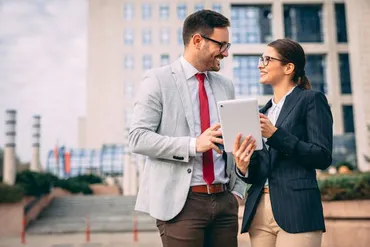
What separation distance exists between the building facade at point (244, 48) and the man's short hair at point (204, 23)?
82.9ft

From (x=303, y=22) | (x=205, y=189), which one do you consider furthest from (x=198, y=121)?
(x=303, y=22)

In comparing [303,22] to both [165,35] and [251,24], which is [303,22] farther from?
[165,35]

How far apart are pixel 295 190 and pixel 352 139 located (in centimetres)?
4008

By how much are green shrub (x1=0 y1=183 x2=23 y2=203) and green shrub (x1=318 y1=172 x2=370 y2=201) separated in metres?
11.4

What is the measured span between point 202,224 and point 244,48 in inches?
1535

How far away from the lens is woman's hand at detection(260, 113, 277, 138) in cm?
258

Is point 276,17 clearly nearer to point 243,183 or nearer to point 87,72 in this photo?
point 87,72

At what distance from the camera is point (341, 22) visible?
43.4 m

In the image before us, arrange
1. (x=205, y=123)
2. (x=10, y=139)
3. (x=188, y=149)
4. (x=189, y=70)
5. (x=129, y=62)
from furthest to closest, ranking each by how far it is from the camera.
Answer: (x=129, y=62) → (x=10, y=139) → (x=189, y=70) → (x=205, y=123) → (x=188, y=149)

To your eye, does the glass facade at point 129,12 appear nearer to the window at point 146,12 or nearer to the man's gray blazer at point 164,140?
the window at point 146,12

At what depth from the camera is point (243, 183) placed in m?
3.00

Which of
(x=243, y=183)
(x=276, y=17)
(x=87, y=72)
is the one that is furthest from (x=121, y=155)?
(x=243, y=183)

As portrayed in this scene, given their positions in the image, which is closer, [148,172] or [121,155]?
[148,172]

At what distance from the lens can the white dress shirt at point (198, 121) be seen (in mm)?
2779
